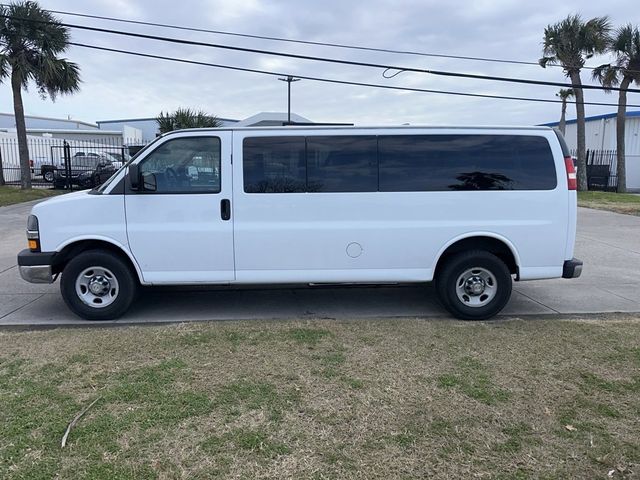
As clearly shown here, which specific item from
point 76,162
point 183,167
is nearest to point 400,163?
point 183,167

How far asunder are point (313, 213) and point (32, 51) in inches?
761

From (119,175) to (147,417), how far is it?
2896mm

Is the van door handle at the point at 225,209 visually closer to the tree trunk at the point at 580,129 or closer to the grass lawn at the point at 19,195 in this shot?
the grass lawn at the point at 19,195

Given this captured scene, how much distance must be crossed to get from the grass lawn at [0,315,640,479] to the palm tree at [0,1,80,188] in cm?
1807

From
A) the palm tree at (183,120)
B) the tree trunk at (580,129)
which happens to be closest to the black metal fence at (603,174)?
the tree trunk at (580,129)

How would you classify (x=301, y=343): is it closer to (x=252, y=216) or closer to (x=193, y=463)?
(x=252, y=216)

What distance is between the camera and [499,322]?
18.3 feet

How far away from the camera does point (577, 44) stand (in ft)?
78.2

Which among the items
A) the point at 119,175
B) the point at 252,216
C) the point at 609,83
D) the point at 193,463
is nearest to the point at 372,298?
the point at 252,216

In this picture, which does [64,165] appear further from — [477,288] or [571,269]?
[571,269]

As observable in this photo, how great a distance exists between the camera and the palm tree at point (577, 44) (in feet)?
77.7

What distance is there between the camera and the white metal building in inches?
1160

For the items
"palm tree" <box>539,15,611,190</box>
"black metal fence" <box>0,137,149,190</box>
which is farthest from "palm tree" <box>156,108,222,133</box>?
"palm tree" <box>539,15,611,190</box>

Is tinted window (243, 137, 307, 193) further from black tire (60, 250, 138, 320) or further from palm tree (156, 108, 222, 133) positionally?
palm tree (156, 108, 222, 133)
